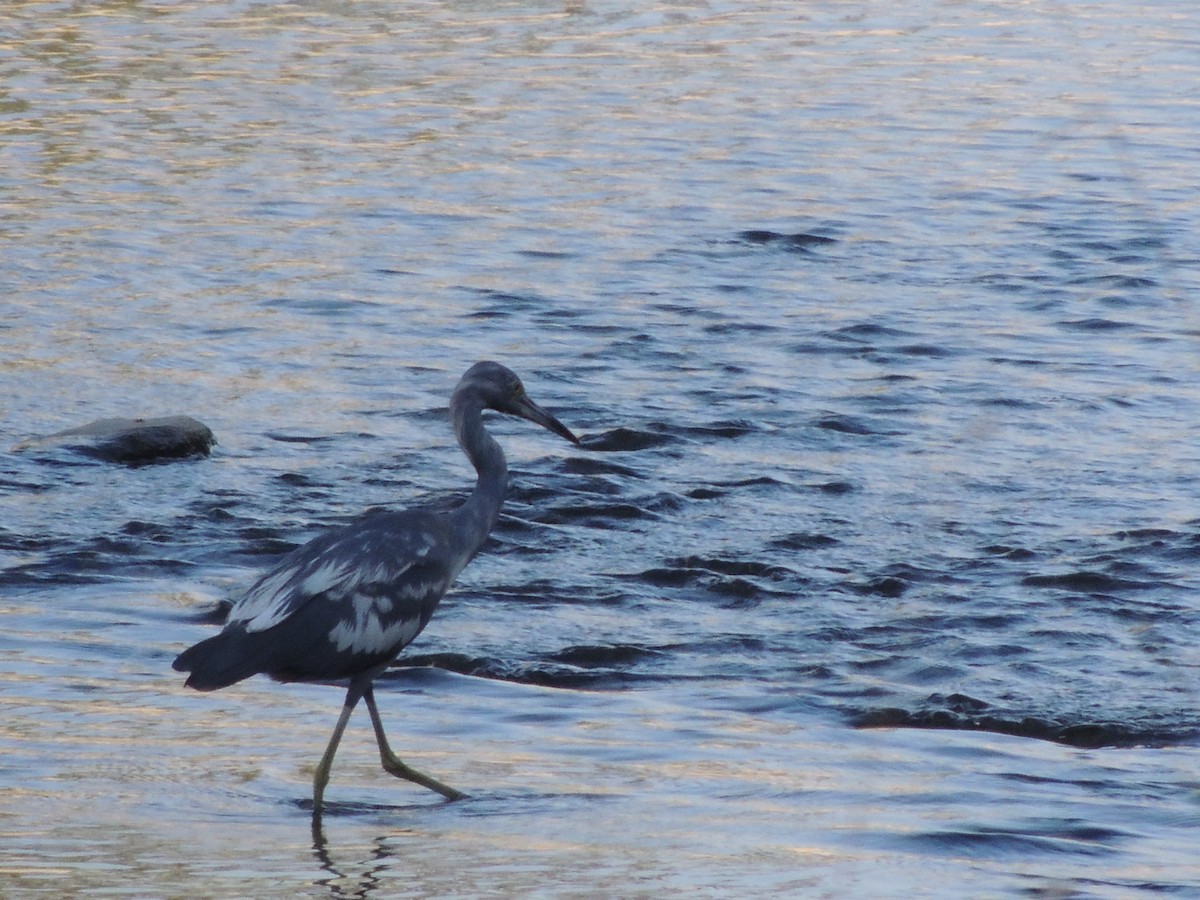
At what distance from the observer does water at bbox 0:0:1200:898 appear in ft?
22.1

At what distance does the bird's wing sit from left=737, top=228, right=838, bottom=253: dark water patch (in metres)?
9.22

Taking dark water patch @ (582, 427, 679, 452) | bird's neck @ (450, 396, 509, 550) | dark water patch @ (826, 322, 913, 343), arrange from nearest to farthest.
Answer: bird's neck @ (450, 396, 509, 550)
dark water patch @ (582, 427, 679, 452)
dark water patch @ (826, 322, 913, 343)

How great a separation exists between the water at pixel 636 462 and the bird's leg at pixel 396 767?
8 centimetres

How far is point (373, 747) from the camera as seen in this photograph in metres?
7.72

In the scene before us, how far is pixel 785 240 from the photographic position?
1672 centimetres

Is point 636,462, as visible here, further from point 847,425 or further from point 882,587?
point 882,587

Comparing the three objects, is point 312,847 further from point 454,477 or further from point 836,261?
point 836,261

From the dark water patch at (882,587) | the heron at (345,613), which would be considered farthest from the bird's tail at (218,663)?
the dark water patch at (882,587)

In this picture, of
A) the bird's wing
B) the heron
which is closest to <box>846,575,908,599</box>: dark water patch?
the heron

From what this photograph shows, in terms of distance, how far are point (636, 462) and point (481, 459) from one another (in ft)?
11.4

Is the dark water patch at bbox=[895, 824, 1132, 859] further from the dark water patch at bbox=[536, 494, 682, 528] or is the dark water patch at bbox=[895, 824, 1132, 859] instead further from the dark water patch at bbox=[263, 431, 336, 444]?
the dark water patch at bbox=[263, 431, 336, 444]

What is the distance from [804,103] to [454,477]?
38.9 ft

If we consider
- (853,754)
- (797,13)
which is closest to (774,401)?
(853,754)

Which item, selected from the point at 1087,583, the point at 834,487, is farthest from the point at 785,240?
the point at 1087,583
